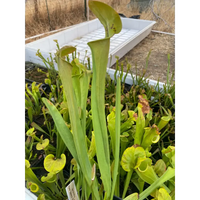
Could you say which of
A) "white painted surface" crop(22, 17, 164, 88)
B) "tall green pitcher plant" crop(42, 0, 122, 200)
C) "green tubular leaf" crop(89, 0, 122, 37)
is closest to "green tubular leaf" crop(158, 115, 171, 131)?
"tall green pitcher plant" crop(42, 0, 122, 200)

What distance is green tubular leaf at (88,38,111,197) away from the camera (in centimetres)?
22

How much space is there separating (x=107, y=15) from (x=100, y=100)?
12 centimetres

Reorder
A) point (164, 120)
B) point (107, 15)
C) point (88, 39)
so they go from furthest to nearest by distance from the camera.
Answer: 1. point (88, 39)
2. point (164, 120)
3. point (107, 15)

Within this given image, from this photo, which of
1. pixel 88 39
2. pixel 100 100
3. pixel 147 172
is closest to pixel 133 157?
pixel 147 172

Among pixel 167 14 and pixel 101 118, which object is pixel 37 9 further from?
pixel 101 118

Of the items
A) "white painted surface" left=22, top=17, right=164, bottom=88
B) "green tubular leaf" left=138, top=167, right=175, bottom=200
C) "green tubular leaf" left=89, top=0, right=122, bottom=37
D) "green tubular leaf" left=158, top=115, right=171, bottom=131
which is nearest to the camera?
"green tubular leaf" left=89, top=0, right=122, bottom=37

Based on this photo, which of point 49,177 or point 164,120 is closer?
point 49,177

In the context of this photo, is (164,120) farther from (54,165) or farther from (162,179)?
(54,165)

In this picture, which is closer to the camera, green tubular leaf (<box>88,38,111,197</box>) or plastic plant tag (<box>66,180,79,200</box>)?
green tubular leaf (<box>88,38,111,197</box>)

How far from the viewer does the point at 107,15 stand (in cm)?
21

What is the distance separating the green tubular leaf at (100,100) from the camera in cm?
22

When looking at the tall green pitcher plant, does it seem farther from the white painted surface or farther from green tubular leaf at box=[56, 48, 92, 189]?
the white painted surface

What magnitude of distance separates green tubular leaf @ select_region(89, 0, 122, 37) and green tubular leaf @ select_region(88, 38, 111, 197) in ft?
0.06
